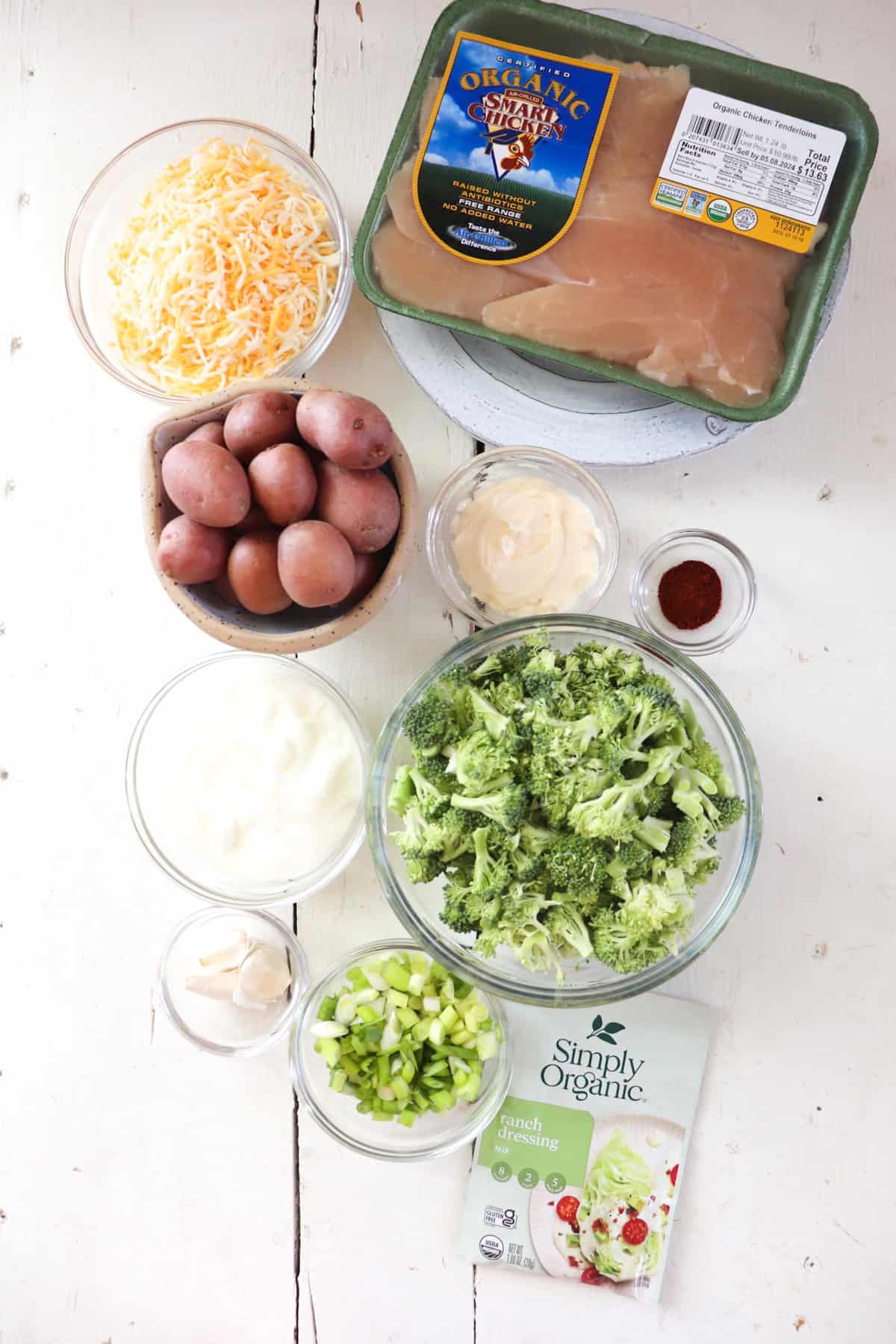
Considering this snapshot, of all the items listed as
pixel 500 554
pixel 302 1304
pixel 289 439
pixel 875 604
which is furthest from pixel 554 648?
pixel 302 1304

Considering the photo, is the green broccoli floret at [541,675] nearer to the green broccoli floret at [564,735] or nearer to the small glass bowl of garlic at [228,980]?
the green broccoli floret at [564,735]

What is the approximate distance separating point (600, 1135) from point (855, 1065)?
1.42 feet

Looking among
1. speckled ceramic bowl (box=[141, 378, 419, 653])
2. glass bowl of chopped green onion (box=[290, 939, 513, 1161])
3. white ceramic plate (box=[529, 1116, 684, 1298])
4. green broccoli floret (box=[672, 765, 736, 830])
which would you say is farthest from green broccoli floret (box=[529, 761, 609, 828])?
white ceramic plate (box=[529, 1116, 684, 1298])

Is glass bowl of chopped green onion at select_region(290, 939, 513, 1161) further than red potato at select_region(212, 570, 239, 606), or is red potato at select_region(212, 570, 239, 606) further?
glass bowl of chopped green onion at select_region(290, 939, 513, 1161)

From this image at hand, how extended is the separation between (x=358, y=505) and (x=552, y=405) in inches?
16.8

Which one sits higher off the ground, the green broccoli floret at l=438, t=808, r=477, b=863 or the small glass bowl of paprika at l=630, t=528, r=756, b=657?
the small glass bowl of paprika at l=630, t=528, r=756, b=657

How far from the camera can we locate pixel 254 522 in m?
1.42

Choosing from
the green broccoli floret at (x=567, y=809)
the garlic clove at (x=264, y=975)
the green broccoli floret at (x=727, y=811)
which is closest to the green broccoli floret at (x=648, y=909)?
the green broccoli floret at (x=567, y=809)

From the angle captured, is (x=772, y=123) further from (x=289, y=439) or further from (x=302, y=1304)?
(x=302, y=1304)

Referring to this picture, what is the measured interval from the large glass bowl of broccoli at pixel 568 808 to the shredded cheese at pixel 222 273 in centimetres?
58

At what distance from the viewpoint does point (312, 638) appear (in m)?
1.42

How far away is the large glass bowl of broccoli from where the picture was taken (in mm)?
1266

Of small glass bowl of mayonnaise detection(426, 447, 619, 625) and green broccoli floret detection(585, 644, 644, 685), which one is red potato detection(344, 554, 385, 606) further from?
green broccoli floret detection(585, 644, 644, 685)

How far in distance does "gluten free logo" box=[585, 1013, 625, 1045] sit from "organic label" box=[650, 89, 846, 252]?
1223mm
